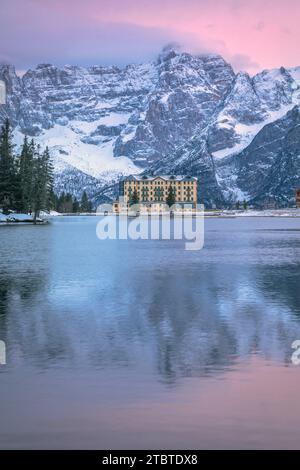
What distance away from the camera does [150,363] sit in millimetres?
24375

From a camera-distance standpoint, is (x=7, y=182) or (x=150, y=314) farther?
(x=7, y=182)

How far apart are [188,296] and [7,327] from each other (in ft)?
46.1

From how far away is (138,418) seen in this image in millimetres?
18094

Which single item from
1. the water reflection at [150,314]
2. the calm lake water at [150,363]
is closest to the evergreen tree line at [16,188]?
the water reflection at [150,314]

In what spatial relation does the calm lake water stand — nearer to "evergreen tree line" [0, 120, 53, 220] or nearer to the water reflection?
the water reflection

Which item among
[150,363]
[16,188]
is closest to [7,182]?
[16,188]

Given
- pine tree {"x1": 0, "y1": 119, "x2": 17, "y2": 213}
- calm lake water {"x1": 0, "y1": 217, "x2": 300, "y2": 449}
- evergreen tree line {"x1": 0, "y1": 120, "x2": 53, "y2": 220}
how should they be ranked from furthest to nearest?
1. evergreen tree line {"x1": 0, "y1": 120, "x2": 53, "y2": 220}
2. pine tree {"x1": 0, "y1": 119, "x2": 17, "y2": 213}
3. calm lake water {"x1": 0, "y1": 217, "x2": 300, "y2": 449}

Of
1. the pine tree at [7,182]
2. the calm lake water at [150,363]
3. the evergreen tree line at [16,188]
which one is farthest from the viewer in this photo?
the evergreen tree line at [16,188]

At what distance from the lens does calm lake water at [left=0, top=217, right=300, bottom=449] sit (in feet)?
56.7

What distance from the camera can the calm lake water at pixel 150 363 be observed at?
1730cm

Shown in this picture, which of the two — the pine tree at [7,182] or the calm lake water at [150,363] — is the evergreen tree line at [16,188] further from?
the calm lake water at [150,363]

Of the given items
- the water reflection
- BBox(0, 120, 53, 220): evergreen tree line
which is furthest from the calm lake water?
BBox(0, 120, 53, 220): evergreen tree line

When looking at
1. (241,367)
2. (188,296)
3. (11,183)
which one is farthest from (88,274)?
(11,183)

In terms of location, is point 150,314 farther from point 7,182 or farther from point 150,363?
point 7,182
